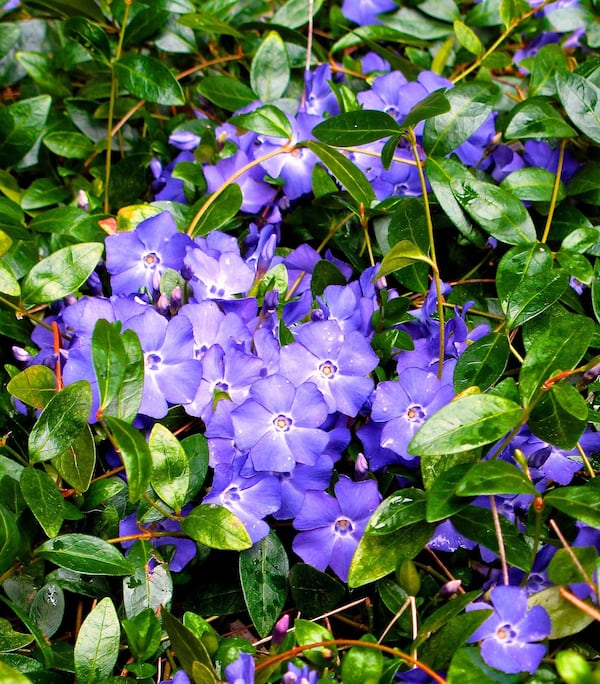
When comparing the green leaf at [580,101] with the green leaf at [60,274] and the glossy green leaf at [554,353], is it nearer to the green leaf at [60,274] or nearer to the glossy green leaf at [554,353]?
the glossy green leaf at [554,353]

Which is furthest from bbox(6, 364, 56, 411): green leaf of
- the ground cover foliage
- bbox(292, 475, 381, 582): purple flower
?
bbox(292, 475, 381, 582): purple flower

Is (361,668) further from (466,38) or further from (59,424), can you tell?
(466,38)

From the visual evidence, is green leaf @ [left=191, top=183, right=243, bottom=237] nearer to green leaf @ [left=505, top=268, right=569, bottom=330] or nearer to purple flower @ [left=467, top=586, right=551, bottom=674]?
green leaf @ [left=505, top=268, right=569, bottom=330]

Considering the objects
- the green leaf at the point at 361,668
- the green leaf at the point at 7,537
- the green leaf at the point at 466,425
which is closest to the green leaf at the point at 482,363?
the green leaf at the point at 466,425

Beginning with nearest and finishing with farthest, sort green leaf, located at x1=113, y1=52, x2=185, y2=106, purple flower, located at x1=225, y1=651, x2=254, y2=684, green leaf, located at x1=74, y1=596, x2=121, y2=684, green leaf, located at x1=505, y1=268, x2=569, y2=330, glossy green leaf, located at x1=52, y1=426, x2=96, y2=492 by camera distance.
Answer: purple flower, located at x1=225, y1=651, x2=254, y2=684, green leaf, located at x1=74, y1=596, x2=121, y2=684, glossy green leaf, located at x1=52, y1=426, x2=96, y2=492, green leaf, located at x1=505, y1=268, x2=569, y2=330, green leaf, located at x1=113, y1=52, x2=185, y2=106

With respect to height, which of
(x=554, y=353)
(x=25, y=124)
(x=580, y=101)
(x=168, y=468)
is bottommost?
(x=168, y=468)

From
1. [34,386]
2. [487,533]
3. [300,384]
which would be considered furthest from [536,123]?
[34,386]
